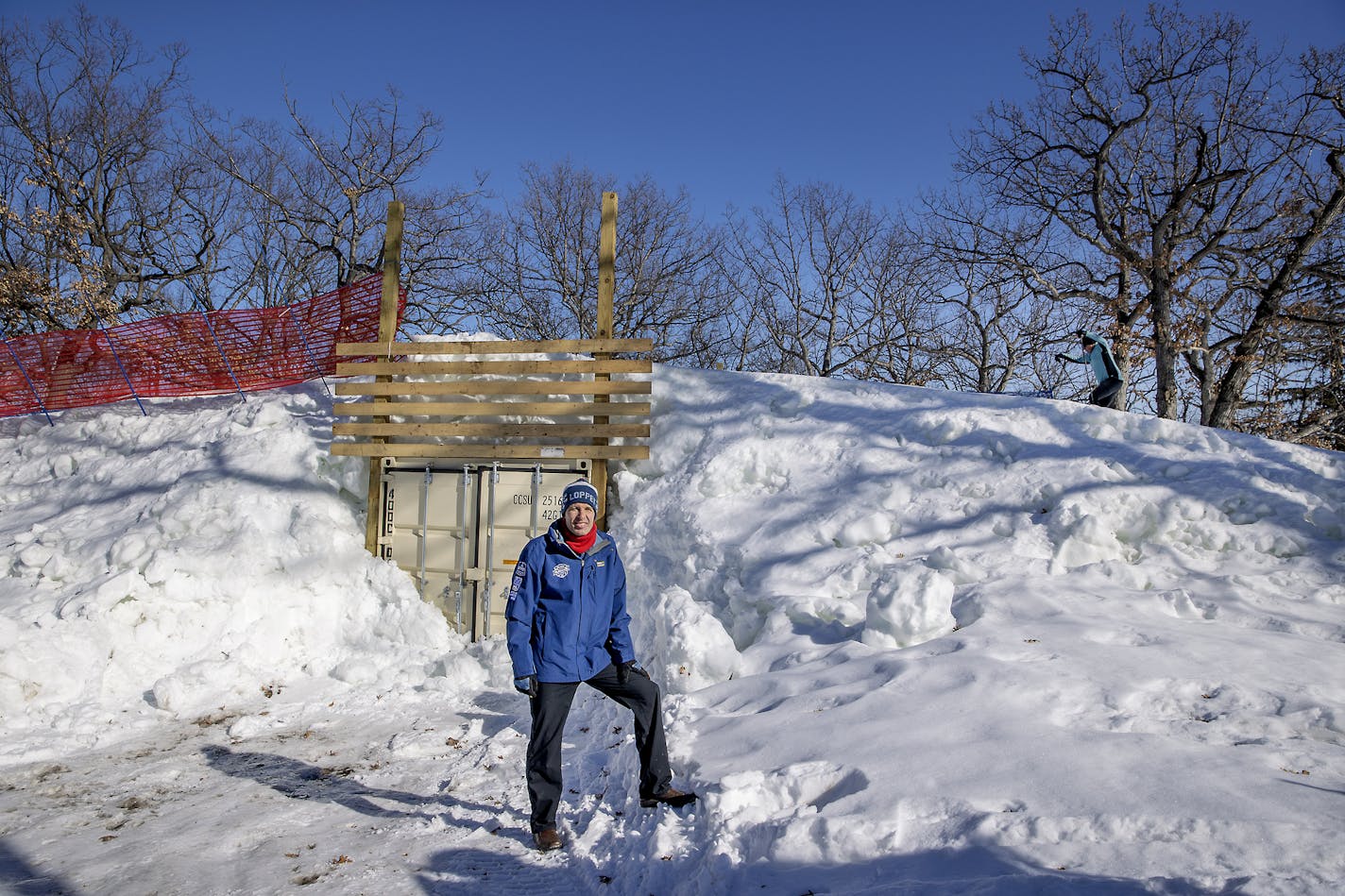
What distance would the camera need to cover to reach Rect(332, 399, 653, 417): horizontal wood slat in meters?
8.62

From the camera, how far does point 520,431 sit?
8586mm

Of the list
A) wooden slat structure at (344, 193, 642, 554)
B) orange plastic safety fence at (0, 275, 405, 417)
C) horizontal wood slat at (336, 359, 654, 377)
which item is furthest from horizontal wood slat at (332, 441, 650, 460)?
orange plastic safety fence at (0, 275, 405, 417)

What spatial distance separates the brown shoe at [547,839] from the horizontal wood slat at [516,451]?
15.9ft

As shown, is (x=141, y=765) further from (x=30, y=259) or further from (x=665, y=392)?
(x=30, y=259)

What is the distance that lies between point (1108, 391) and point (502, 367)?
7.47 metres

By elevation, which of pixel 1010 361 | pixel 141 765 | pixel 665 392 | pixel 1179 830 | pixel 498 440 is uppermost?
pixel 1010 361

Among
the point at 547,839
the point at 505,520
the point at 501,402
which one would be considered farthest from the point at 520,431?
the point at 547,839

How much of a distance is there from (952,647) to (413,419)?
658 cm

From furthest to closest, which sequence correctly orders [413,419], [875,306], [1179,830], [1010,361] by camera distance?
[875,306]
[1010,361]
[413,419]
[1179,830]

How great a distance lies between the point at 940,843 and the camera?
9.84 feet

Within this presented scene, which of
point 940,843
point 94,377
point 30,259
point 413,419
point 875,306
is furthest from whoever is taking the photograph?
point 875,306

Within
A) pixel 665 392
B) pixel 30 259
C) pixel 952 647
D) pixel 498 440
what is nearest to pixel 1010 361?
pixel 665 392

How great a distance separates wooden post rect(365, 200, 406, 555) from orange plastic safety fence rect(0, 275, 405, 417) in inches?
41.2

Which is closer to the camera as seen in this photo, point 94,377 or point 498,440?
point 498,440
